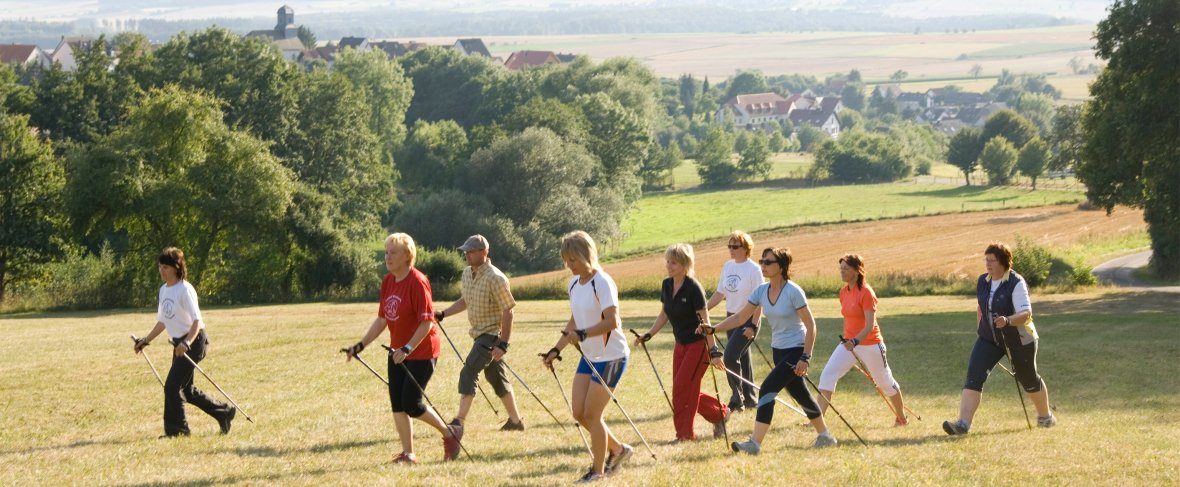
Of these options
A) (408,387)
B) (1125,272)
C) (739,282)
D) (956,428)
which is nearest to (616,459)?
(408,387)

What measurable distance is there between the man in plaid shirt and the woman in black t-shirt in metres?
1.70

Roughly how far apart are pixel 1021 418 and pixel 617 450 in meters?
6.83

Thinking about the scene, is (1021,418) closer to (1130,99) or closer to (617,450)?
(617,450)

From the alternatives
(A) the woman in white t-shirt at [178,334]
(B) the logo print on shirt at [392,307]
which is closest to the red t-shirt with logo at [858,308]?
(B) the logo print on shirt at [392,307]

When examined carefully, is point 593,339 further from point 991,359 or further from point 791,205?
point 791,205

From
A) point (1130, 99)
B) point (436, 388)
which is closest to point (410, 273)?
point (436, 388)

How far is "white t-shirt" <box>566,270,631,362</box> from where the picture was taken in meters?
11.3

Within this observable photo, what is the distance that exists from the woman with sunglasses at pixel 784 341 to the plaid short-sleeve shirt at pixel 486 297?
2406mm

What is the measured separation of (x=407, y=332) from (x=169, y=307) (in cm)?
363

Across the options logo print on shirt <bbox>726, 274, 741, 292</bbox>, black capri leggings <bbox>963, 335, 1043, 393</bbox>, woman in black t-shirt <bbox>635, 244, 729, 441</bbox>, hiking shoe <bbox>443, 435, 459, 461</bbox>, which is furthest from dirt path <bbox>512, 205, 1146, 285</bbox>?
hiking shoe <bbox>443, 435, 459, 461</bbox>

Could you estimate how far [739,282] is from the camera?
1517cm

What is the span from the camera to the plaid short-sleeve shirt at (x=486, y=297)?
13.6 m

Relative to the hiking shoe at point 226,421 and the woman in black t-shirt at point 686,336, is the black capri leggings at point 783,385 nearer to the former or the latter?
the woman in black t-shirt at point 686,336

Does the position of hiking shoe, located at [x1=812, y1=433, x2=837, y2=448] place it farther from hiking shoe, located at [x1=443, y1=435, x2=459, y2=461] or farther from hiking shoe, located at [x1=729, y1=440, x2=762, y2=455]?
hiking shoe, located at [x1=443, y1=435, x2=459, y2=461]
